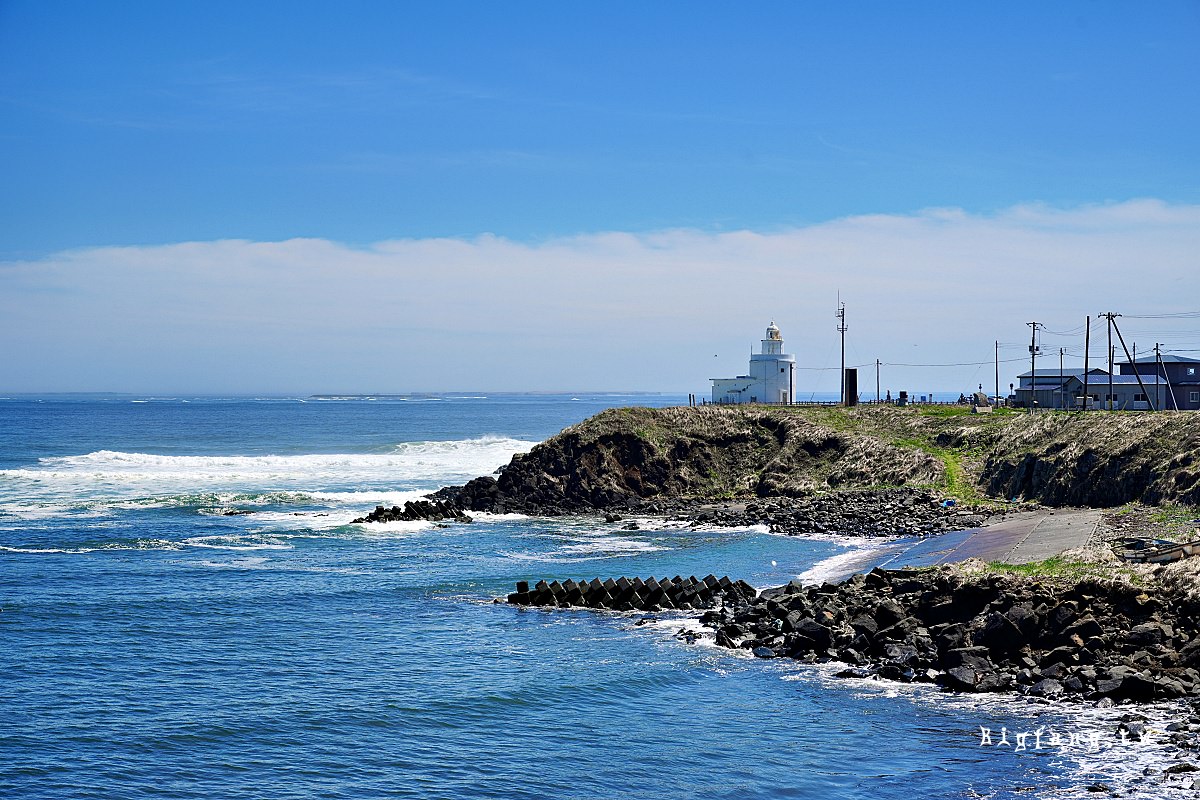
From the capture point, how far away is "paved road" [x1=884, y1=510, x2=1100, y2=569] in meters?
34.8

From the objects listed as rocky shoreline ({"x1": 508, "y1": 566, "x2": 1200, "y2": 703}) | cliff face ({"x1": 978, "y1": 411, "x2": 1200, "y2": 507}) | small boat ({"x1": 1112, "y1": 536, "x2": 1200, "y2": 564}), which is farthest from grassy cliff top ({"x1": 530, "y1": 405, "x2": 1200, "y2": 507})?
rocky shoreline ({"x1": 508, "y1": 566, "x2": 1200, "y2": 703})

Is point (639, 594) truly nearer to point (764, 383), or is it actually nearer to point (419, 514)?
point (419, 514)

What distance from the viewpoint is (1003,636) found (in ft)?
81.5

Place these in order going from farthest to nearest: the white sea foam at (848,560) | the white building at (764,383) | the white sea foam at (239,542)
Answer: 1. the white building at (764,383)
2. the white sea foam at (239,542)
3. the white sea foam at (848,560)

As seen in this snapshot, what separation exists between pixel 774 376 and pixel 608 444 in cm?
2987

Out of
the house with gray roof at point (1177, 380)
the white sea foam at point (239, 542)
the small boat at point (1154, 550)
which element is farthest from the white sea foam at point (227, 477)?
the house with gray roof at point (1177, 380)

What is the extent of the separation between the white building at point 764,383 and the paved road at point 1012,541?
43.4 metres

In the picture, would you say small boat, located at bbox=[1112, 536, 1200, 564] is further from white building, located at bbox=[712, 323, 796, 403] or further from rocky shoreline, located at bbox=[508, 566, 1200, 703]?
white building, located at bbox=[712, 323, 796, 403]

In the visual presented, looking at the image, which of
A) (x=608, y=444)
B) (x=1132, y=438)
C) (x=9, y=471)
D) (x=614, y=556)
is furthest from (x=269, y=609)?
(x=9, y=471)

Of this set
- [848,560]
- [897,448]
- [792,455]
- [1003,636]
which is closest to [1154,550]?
[1003,636]

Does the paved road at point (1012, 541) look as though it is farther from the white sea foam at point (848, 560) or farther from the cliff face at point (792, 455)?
the cliff face at point (792, 455)

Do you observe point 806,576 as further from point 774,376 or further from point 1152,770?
point 774,376

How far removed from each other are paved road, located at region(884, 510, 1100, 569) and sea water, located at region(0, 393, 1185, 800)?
3.82 metres

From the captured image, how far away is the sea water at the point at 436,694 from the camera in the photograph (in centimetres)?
1912
